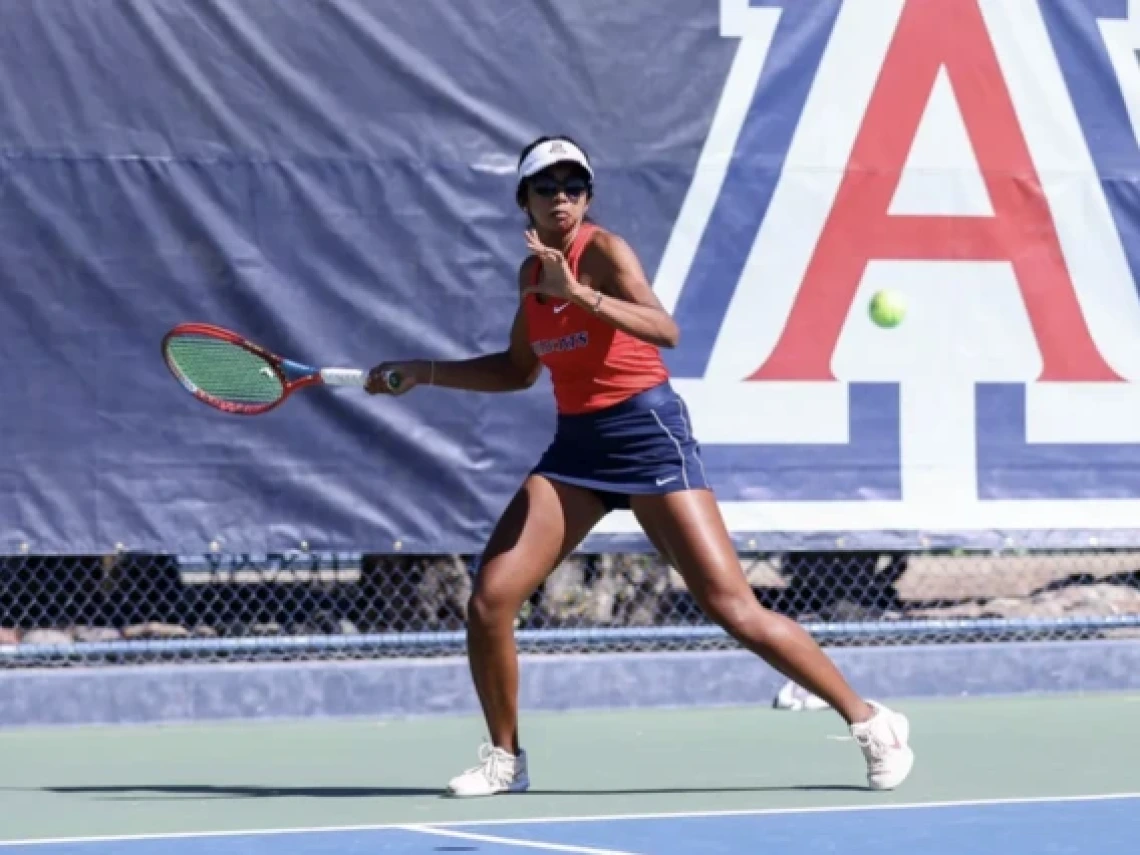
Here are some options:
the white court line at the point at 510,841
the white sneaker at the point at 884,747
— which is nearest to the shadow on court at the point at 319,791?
the white sneaker at the point at 884,747

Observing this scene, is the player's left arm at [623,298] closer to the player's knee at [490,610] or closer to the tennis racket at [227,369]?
the player's knee at [490,610]

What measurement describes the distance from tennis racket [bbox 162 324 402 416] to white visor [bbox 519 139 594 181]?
97cm

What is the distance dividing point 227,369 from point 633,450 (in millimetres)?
1312

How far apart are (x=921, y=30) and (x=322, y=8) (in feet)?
7.36

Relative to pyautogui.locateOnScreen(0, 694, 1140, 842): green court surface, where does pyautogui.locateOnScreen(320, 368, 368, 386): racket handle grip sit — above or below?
above

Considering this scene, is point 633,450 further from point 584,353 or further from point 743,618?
point 743,618

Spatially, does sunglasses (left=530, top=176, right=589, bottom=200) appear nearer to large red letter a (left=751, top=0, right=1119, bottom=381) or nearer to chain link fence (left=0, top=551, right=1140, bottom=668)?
chain link fence (left=0, top=551, right=1140, bottom=668)

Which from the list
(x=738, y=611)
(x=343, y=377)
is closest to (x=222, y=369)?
(x=343, y=377)

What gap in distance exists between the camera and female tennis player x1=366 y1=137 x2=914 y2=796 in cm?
551

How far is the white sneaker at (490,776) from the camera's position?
567 cm

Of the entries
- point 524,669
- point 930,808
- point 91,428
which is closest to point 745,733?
point 524,669

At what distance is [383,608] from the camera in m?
8.01

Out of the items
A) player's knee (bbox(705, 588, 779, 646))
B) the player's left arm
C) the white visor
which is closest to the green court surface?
player's knee (bbox(705, 588, 779, 646))

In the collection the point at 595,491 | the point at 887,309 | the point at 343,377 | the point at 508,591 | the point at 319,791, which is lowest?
the point at 319,791
